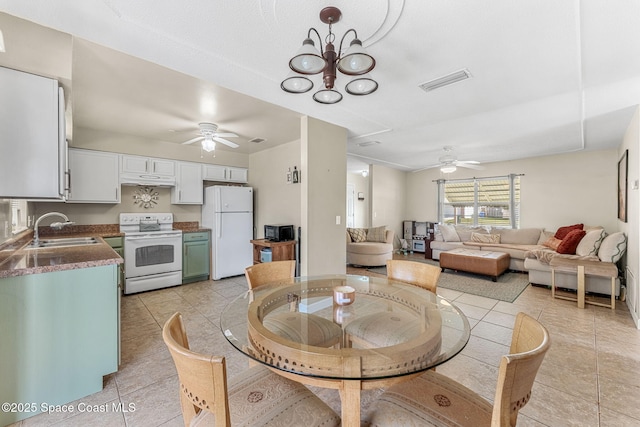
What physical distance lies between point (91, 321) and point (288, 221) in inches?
115

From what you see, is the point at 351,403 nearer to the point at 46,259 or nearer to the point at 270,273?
the point at 270,273

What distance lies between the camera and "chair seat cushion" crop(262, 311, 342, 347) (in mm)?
1331

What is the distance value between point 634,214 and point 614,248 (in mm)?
583

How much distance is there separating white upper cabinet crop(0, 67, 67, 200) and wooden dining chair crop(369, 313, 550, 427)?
8.15ft

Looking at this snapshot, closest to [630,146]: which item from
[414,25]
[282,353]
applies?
[414,25]

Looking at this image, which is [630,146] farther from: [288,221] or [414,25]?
[288,221]

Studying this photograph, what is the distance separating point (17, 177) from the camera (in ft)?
5.64

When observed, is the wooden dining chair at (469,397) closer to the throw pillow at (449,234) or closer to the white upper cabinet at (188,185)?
the white upper cabinet at (188,185)

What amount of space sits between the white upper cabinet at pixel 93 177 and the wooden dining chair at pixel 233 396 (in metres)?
3.91

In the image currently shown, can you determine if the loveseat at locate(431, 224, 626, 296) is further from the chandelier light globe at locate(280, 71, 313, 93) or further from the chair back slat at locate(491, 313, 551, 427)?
the chandelier light globe at locate(280, 71, 313, 93)

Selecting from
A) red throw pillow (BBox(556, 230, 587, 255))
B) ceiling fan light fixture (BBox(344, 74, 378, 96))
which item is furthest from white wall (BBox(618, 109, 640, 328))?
ceiling fan light fixture (BBox(344, 74, 378, 96))

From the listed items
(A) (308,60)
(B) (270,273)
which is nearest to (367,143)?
(B) (270,273)

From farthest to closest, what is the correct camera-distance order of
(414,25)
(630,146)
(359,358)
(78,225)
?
(78,225) < (630,146) < (414,25) < (359,358)

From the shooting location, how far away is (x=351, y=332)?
4.81ft
